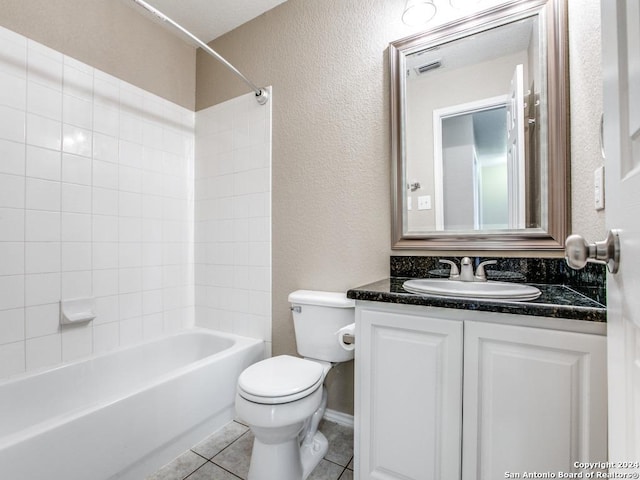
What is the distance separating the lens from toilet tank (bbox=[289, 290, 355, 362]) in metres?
1.56

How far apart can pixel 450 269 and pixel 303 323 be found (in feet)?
2.56

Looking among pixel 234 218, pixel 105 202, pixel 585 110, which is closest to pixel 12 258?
pixel 105 202

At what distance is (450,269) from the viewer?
141 centimetres

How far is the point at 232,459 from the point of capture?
1.47 m

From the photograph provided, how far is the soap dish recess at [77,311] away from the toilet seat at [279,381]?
39.8 inches

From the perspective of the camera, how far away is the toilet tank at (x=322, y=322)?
156 centimetres

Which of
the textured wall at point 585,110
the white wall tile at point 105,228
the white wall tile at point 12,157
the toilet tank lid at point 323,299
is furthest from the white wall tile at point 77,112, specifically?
the textured wall at point 585,110

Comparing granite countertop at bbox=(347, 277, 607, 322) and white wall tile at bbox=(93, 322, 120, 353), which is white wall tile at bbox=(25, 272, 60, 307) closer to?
white wall tile at bbox=(93, 322, 120, 353)

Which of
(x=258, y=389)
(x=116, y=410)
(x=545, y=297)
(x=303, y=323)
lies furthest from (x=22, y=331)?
(x=545, y=297)

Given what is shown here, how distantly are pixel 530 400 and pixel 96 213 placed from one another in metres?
2.15

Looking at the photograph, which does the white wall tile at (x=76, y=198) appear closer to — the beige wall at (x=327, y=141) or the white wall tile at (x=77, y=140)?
the white wall tile at (x=77, y=140)

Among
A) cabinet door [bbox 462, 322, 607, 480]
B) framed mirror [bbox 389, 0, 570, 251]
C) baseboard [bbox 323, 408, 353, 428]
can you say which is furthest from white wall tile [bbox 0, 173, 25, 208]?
cabinet door [bbox 462, 322, 607, 480]

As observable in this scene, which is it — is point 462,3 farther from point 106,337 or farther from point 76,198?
point 106,337

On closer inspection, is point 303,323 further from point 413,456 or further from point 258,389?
point 413,456
